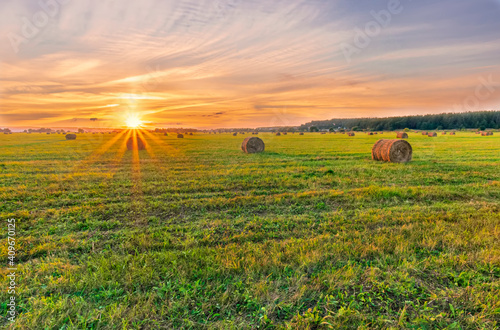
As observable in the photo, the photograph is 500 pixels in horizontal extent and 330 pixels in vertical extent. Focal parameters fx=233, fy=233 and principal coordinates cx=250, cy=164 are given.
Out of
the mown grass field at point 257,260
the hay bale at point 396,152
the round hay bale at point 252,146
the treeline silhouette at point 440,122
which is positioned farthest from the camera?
the treeline silhouette at point 440,122

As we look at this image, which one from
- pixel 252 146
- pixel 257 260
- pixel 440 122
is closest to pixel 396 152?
pixel 252 146

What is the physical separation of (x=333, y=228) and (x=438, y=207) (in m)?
4.02

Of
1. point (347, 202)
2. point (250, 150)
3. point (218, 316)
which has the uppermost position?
point (250, 150)

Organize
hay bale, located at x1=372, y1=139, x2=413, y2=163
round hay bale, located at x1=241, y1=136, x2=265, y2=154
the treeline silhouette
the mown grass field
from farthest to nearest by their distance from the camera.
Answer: the treeline silhouette < round hay bale, located at x1=241, y1=136, x2=265, y2=154 < hay bale, located at x1=372, y1=139, x2=413, y2=163 < the mown grass field

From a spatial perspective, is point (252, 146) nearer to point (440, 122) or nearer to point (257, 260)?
point (257, 260)

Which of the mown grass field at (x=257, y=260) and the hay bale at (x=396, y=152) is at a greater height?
the hay bale at (x=396, y=152)

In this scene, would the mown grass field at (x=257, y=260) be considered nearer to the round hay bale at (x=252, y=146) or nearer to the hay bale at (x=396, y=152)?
the hay bale at (x=396, y=152)

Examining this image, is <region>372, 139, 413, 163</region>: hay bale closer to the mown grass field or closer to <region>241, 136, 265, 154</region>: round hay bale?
the mown grass field

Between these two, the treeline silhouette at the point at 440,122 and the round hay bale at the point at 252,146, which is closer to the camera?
the round hay bale at the point at 252,146

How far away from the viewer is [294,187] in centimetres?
985

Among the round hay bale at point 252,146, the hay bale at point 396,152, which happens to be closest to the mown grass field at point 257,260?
the hay bale at point 396,152

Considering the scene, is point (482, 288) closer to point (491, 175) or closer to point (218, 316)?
point (218, 316)

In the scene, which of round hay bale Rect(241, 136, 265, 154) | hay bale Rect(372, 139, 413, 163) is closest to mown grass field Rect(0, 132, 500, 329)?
hay bale Rect(372, 139, 413, 163)

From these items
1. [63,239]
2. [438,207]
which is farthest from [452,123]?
[63,239]
